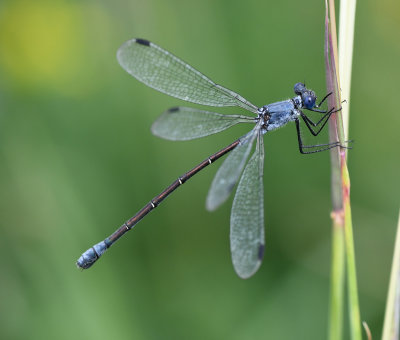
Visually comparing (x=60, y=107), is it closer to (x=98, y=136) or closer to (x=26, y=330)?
(x=98, y=136)

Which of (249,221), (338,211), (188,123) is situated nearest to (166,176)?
(188,123)

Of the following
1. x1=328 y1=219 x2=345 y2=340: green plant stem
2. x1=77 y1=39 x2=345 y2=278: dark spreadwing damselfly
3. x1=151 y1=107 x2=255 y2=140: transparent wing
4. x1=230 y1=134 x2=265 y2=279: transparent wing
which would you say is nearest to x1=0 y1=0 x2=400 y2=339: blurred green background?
x1=77 y1=39 x2=345 y2=278: dark spreadwing damselfly

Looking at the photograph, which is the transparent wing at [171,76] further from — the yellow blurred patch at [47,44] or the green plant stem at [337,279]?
the green plant stem at [337,279]

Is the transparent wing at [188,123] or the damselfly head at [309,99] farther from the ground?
the transparent wing at [188,123]

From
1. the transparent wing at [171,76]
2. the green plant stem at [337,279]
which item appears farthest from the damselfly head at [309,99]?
the green plant stem at [337,279]

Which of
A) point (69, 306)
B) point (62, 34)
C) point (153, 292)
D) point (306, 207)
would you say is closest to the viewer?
point (69, 306)

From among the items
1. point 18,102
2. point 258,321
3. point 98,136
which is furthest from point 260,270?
point 18,102
